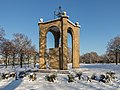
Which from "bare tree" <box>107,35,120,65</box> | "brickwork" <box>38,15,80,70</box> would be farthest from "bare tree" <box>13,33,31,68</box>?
"bare tree" <box>107,35,120,65</box>

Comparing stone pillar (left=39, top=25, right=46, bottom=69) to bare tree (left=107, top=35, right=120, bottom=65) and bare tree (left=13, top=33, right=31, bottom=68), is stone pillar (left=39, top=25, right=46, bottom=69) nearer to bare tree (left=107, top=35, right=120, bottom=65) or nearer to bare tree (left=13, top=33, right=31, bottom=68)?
bare tree (left=13, top=33, right=31, bottom=68)

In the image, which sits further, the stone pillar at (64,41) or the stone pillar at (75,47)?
the stone pillar at (75,47)

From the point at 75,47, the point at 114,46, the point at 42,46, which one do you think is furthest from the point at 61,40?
the point at 114,46

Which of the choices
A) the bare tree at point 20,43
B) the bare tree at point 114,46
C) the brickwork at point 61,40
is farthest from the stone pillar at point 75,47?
the bare tree at point 114,46

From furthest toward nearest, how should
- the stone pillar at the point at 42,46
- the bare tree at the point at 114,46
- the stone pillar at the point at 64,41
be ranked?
the bare tree at the point at 114,46
the stone pillar at the point at 42,46
the stone pillar at the point at 64,41

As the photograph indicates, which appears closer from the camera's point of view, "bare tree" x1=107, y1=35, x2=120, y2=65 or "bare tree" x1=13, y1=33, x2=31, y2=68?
"bare tree" x1=13, y1=33, x2=31, y2=68

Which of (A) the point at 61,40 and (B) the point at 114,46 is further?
(B) the point at 114,46

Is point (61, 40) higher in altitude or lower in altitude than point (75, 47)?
higher

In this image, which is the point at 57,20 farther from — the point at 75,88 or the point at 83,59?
the point at 83,59

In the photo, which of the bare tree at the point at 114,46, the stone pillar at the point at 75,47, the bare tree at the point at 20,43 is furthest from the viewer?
the bare tree at the point at 114,46

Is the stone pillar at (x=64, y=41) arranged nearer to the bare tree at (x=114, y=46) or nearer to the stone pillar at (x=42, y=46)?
the stone pillar at (x=42, y=46)

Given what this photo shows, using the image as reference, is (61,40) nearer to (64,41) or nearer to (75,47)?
(64,41)

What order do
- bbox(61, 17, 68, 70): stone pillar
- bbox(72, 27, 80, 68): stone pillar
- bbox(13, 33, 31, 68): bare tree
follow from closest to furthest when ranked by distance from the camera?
bbox(61, 17, 68, 70): stone pillar
bbox(72, 27, 80, 68): stone pillar
bbox(13, 33, 31, 68): bare tree

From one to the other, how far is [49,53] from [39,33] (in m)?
2.66
